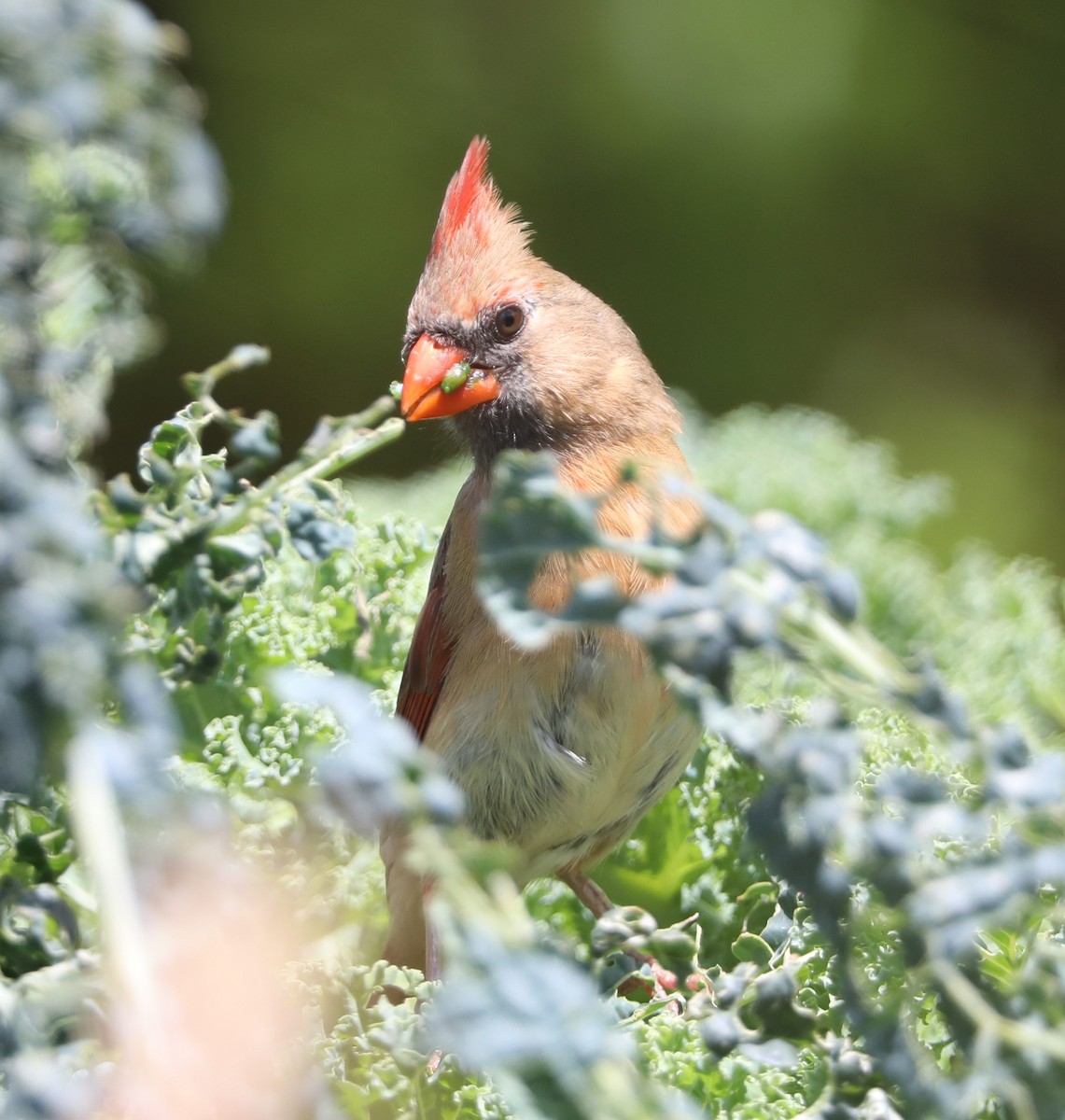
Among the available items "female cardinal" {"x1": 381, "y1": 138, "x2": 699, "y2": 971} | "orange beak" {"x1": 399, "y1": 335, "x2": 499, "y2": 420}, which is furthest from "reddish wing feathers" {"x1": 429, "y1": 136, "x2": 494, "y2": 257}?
"orange beak" {"x1": 399, "y1": 335, "x2": 499, "y2": 420}

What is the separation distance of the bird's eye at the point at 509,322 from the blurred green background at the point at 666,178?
203 centimetres

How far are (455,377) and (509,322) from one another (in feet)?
0.32

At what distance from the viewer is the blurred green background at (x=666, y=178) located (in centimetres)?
343

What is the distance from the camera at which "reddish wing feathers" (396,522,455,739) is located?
51.1 inches

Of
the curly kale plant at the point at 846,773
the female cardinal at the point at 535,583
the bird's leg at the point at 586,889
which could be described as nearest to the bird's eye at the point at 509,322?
the female cardinal at the point at 535,583

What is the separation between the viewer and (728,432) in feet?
7.02

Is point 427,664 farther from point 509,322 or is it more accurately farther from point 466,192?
point 466,192

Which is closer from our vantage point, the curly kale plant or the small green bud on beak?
the curly kale plant

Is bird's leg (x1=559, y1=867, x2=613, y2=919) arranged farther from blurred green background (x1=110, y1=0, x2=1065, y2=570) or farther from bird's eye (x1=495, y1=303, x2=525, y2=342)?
blurred green background (x1=110, y1=0, x2=1065, y2=570)

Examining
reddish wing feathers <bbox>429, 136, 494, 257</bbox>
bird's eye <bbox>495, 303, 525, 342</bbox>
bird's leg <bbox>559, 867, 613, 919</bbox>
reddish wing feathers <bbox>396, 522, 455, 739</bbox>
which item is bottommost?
bird's leg <bbox>559, 867, 613, 919</bbox>

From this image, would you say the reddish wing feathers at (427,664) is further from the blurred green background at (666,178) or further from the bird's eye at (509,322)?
the blurred green background at (666,178)

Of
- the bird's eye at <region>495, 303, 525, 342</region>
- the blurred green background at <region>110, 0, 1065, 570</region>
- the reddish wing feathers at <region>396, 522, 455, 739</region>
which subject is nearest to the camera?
the reddish wing feathers at <region>396, 522, 455, 739</region>

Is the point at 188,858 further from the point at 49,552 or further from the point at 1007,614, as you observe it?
the point at 1007,614

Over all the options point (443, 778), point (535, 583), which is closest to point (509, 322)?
point (535, 583)
